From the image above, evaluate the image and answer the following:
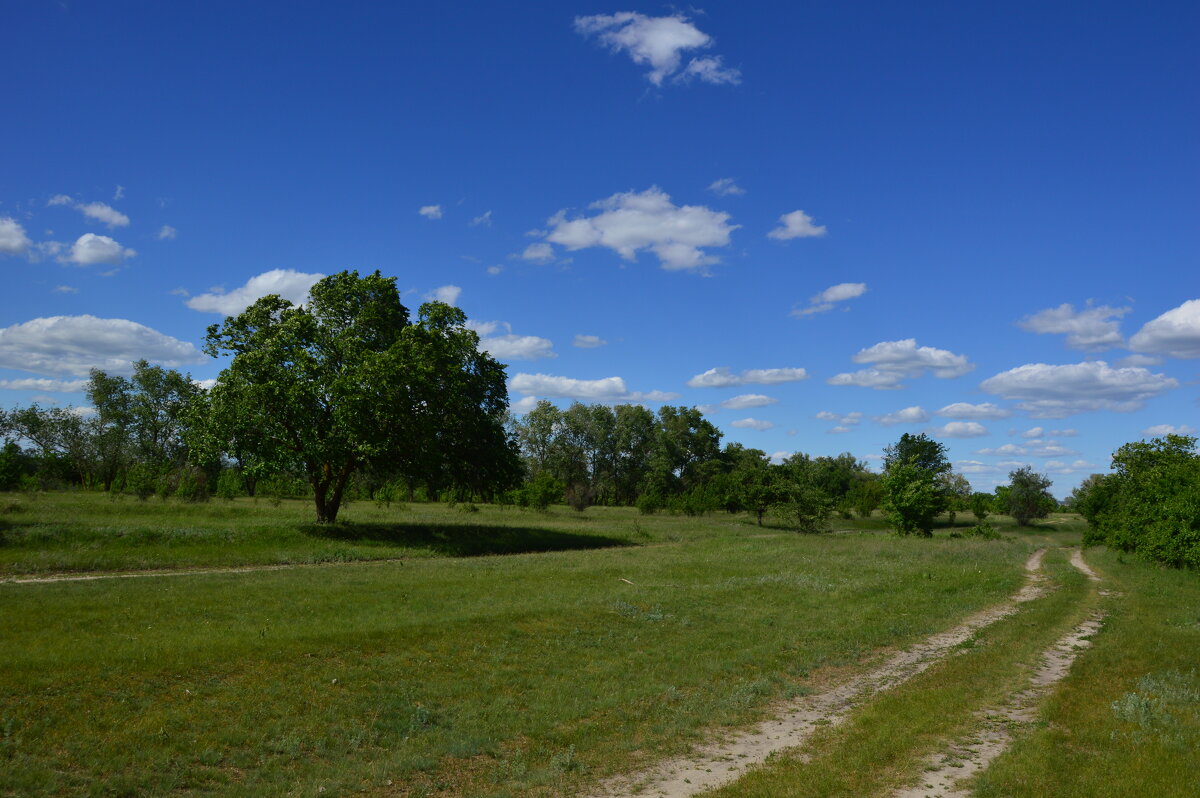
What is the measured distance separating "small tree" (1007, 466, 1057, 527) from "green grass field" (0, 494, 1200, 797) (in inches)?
3317

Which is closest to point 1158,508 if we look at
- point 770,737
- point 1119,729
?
point 1119,729

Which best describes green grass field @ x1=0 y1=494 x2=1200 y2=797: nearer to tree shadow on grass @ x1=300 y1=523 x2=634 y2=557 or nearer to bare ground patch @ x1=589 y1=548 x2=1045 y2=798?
bare ground patch @ x1=589 y1=548 x2=1045 y2=798

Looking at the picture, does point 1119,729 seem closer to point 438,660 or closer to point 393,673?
point 438,660

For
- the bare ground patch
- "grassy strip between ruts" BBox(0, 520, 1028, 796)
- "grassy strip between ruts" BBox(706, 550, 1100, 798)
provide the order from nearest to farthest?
"grassy strip between ruts" BBox(706, 550, 1100, 798), the bare ground patch, "grassy strip between ruts" BBox(0, 520, 1028, 796)

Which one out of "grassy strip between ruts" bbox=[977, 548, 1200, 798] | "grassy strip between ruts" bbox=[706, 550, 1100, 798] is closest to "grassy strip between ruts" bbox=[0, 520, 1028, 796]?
"grassy strip between ruts" bbox=[706, 550, 1100, 798]

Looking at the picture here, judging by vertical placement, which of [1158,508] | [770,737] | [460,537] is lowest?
[770,737]

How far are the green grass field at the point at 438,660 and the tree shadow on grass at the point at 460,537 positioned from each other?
3.99 meters

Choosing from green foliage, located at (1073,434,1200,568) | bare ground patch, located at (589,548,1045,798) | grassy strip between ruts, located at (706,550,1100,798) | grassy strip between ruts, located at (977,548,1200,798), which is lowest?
bare ground patch, located at (589,548,1045,798)

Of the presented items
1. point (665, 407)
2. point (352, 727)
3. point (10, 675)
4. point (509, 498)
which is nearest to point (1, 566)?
point (10, 675)

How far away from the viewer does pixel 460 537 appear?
39344mm

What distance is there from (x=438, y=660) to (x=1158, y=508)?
134 feet

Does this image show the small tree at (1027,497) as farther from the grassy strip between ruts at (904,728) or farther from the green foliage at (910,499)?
the grassy strip between ruts at (904,728)

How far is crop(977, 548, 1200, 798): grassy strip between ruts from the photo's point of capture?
8891mm

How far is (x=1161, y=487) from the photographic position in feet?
129
